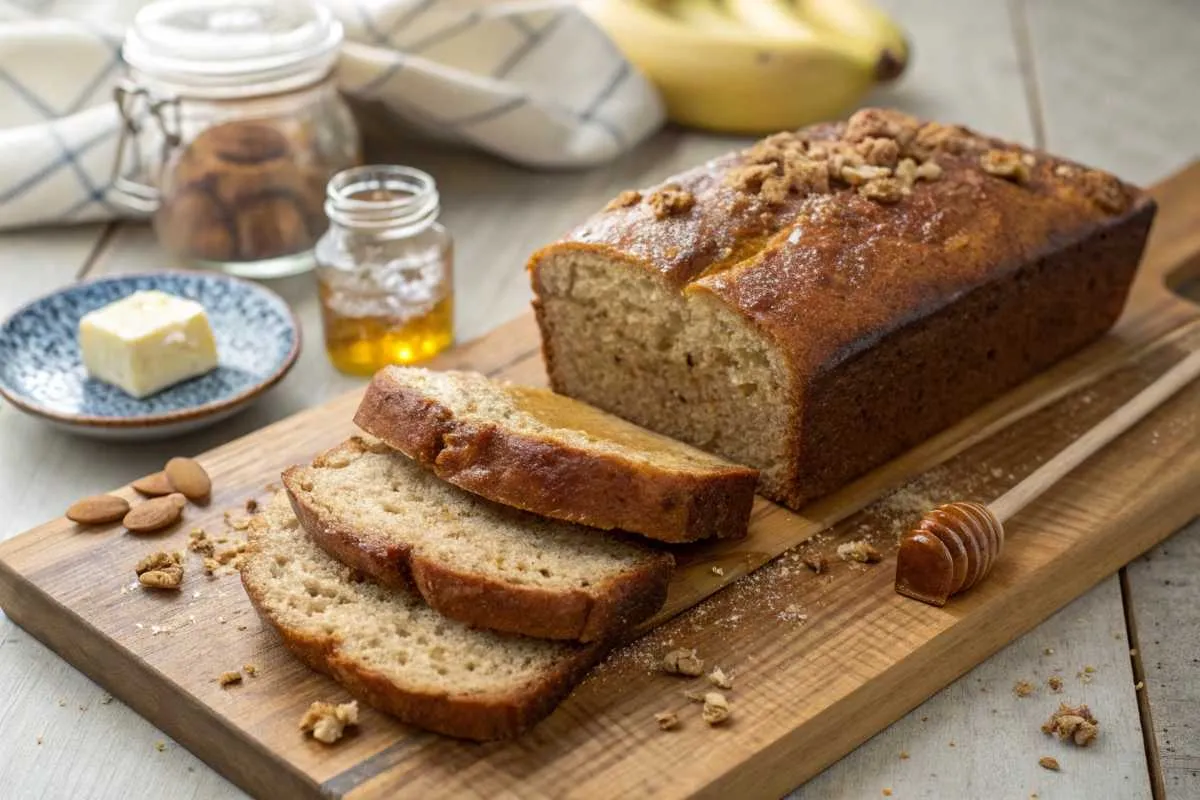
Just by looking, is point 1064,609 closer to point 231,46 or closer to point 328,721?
point 328,721

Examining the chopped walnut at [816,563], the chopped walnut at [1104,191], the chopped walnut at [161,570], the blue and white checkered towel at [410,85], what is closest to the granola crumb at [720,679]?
A: the chopped walnut at [816,563]

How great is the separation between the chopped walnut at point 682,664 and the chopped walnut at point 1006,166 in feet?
5.51

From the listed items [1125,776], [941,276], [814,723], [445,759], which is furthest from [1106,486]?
[445,759]

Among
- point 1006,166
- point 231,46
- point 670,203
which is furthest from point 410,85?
point 1006,166

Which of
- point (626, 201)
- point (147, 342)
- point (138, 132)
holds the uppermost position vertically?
point (626, 201)

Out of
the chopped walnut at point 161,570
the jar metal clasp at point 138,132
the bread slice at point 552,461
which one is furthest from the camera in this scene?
the jar metal clasp at point 138,132

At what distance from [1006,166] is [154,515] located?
2.26 metres

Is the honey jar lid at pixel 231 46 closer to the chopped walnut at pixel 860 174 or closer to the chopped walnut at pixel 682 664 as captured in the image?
the chopped walnut at pixel 860 174

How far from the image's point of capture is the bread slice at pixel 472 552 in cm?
277

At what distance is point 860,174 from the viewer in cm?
367

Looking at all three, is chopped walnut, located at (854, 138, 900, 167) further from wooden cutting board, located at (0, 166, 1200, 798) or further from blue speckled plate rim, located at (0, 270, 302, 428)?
blue speckled plate rim, located at (0, 270, 302, 428)

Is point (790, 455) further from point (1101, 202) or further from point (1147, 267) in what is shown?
point (1147, 267)

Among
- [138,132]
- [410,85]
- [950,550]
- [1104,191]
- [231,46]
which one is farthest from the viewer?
[410,85]

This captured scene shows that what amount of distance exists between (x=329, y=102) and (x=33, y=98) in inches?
43.9
